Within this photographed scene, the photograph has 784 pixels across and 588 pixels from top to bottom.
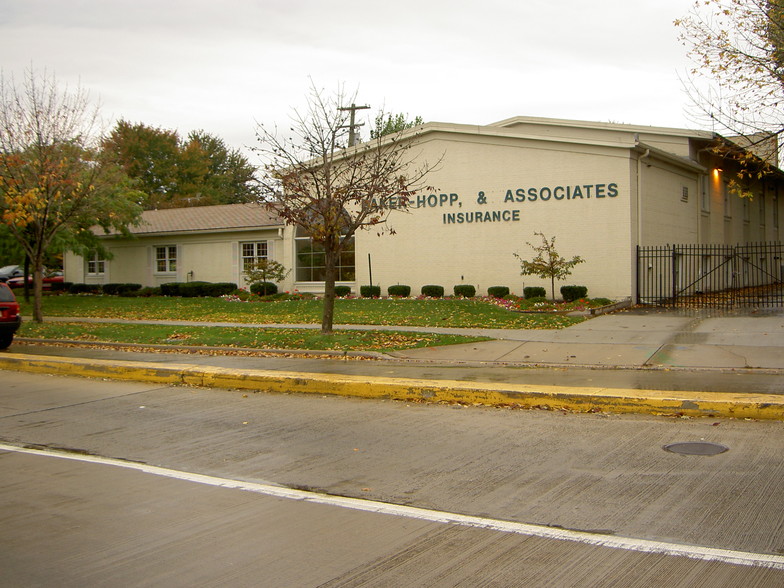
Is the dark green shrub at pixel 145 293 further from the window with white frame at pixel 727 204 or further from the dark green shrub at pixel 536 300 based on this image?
the window with white frame at pixel 727 204

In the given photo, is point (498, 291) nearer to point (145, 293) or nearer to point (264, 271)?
point (264, 271)

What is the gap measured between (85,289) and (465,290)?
22.8 meters

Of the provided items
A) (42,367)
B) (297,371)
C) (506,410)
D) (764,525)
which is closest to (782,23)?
(506,410)

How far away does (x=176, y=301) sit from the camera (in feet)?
105

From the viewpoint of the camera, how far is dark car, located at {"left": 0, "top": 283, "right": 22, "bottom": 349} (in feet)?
54.9

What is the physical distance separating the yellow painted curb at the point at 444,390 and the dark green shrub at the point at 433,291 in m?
16.0

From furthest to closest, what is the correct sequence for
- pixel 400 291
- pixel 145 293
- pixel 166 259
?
pixel 166 259, pixel 145 293, pixel 400 291

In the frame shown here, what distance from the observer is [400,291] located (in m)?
29.0

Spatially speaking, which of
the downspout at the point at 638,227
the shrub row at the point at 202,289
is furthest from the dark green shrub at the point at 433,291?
the shrub row at the point at 202,289

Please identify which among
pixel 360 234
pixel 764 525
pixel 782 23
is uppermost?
pixel 782 23

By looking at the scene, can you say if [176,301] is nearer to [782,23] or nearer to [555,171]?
[555,171]

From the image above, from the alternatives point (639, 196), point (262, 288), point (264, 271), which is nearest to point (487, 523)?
point (639, 196)

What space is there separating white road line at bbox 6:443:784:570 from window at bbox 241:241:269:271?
27.9 meters

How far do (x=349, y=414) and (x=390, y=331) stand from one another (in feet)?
26.5
